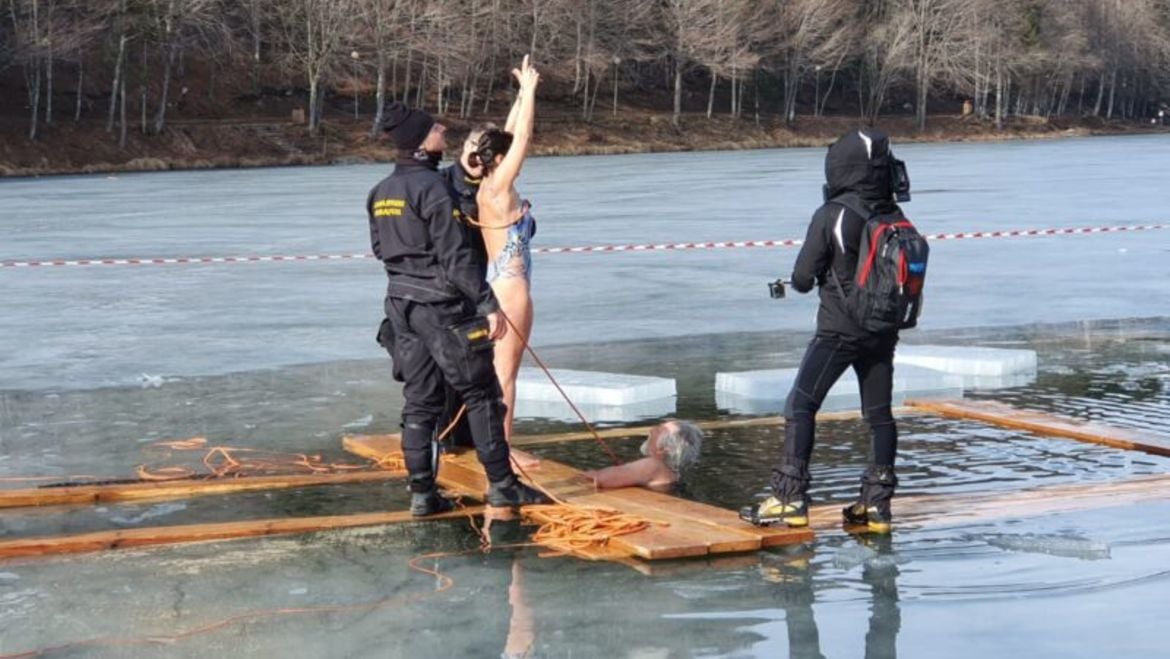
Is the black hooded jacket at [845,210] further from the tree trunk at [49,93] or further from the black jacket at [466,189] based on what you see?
the tree trunk at [49,93]

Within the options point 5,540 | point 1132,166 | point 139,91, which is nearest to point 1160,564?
point 5,540

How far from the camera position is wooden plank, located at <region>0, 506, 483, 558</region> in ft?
23.3

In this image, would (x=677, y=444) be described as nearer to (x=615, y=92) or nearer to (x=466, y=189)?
(x=466, y=189)

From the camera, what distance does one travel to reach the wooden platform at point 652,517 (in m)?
6.96

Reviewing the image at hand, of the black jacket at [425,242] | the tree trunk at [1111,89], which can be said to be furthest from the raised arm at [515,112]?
the tree trunk at [1111,89]

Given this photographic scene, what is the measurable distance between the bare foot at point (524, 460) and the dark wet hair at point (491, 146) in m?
1.46

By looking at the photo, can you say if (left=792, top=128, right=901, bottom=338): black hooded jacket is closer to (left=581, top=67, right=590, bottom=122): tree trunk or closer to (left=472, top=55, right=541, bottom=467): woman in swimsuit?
(left=472, top=55, right=541, bottom=467): woman in swimsuit

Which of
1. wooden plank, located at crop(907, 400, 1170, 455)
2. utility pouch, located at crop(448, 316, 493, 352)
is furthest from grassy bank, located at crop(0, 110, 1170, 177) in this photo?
utility pouch, located at crop(448, 316, 493, 352)

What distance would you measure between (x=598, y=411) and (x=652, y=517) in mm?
3309

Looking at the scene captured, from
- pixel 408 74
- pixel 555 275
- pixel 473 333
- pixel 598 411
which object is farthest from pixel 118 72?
pixel 473 333

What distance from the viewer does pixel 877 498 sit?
24.1ft

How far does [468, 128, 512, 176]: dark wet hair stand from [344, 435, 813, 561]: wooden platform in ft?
4.97

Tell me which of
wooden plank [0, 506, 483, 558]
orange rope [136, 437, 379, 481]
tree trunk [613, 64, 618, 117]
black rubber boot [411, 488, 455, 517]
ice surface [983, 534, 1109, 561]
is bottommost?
orange rope [136, 437, 379, 481]

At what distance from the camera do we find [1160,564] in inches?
264
